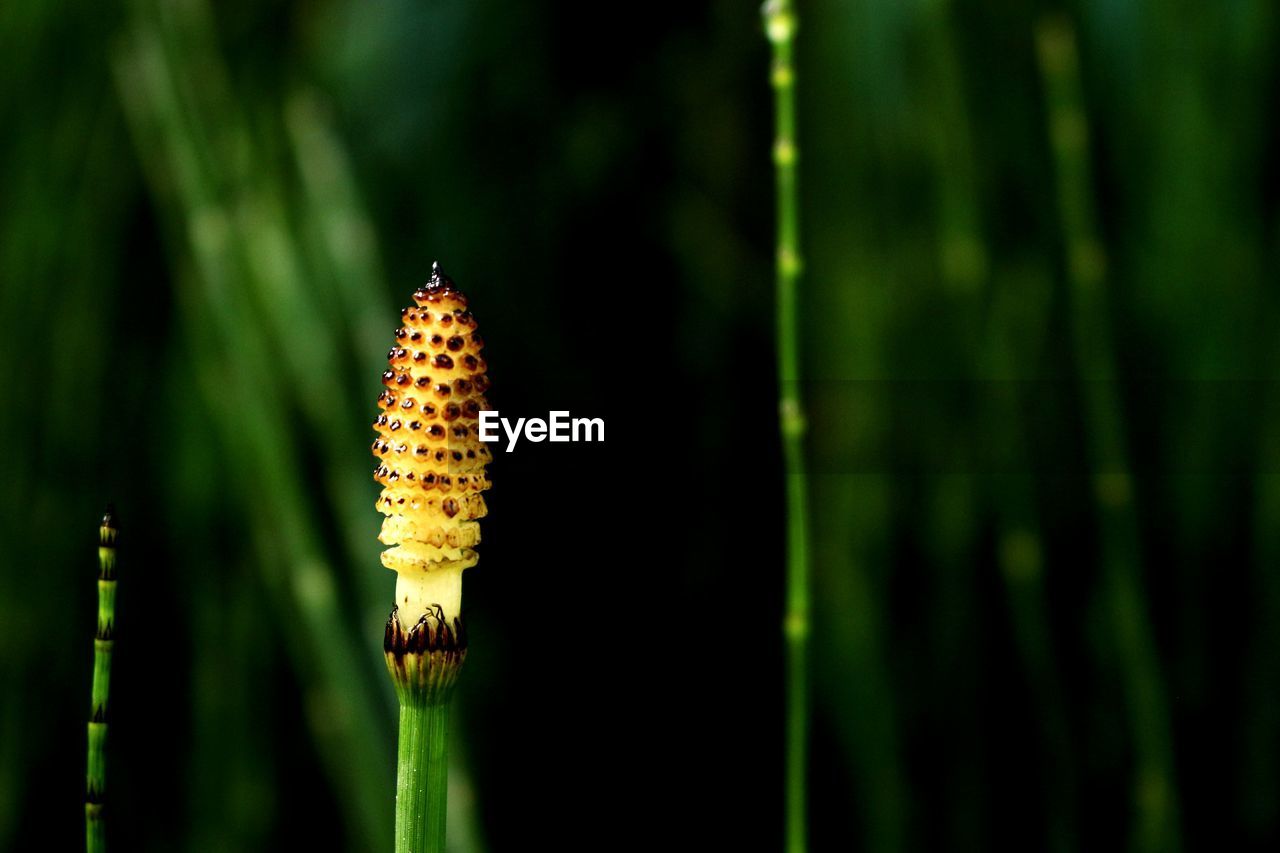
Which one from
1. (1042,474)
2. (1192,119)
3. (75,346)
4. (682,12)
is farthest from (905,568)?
(75,346)

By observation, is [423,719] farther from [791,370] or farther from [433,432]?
[791,370]

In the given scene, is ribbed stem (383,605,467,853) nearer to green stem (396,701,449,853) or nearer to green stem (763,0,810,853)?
green stem (396,701,449,853)

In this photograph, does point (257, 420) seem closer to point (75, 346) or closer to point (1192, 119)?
point (75, 346)

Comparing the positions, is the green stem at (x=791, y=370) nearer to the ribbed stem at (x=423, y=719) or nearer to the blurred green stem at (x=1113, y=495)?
the ribbed stem at (x=423, y=719)

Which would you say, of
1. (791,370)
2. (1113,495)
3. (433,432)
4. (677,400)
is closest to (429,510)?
(433,432)

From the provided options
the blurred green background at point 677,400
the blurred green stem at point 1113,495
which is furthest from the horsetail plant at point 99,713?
the blurred green stem at point 1113,495
